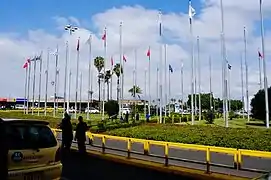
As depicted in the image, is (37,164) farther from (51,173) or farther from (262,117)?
(262,117)

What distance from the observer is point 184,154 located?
46.2 feet

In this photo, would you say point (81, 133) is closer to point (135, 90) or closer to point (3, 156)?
point (3, 156)

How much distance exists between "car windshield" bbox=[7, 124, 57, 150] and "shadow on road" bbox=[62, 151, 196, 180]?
9.34 feet

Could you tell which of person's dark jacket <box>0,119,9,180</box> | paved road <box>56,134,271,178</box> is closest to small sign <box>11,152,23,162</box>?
person's dark jacket <box>0,119,9,180</box>

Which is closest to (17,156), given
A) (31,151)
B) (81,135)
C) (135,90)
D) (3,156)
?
(31,151)

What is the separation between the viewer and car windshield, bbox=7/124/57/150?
6.39m

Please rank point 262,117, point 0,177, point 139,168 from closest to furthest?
point 0,177, point 139,168, point 262,117

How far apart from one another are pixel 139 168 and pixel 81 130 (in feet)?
12.7

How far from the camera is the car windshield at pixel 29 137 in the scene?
6387 millimetres

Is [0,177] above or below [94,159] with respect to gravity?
above

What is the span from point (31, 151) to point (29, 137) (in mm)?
286

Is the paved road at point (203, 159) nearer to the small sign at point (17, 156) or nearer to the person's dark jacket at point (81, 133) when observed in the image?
the person's dark jacket at point (81, 133)

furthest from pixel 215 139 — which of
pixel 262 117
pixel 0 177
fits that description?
pixel 262 117

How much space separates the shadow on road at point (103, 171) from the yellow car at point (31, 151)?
2766 mm
